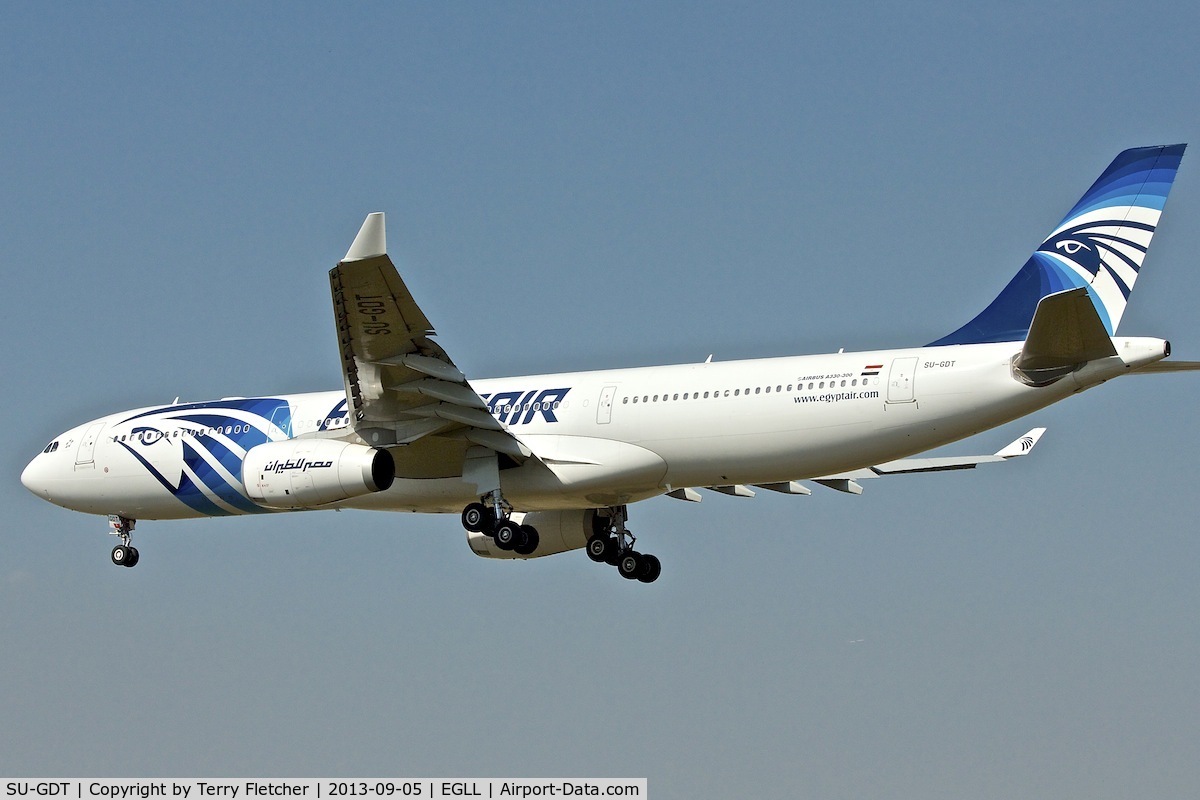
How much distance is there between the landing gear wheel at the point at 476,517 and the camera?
1059 inches

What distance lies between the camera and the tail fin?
23562 mm

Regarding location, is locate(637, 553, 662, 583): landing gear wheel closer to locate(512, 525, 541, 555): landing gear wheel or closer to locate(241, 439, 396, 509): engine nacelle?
locate(512, 525, 541, 555): landing gear wheel

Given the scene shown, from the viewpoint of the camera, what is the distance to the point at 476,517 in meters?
27.0

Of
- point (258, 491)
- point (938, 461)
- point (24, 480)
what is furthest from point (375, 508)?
point (938, 461)

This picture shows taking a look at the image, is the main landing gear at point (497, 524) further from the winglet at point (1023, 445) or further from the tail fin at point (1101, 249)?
the winglet at point (1023, 445)

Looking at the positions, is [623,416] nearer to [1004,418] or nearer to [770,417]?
[770,417]

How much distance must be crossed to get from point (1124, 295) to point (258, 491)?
45.8 ft

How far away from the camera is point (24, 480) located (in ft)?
104

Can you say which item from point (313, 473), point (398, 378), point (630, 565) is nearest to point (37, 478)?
point (313, 473)

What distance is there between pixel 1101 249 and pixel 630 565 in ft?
34.8

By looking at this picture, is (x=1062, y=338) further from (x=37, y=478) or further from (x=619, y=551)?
(x=37, y=478)

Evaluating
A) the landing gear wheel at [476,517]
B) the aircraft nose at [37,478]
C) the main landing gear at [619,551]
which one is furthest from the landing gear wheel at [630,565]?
the aircraft nose at [37,478]

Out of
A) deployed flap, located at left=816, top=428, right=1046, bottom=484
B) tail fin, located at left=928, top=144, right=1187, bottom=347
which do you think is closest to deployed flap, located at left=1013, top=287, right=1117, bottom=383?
tail fin, located at left=928, top=144, right=1187, bottom=347

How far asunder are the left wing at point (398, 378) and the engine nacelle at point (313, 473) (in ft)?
2.46
